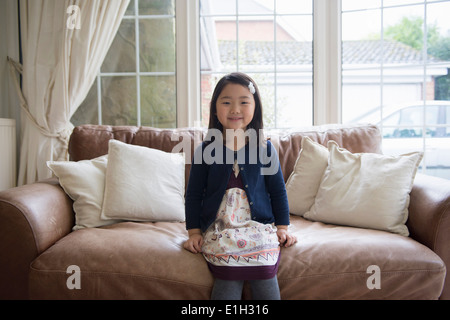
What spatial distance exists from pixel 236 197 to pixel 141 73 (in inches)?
64.3

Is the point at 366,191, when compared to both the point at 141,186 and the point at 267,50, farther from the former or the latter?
the point at 267,50

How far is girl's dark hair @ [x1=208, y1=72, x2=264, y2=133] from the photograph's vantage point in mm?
1399

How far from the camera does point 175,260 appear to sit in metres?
1.34

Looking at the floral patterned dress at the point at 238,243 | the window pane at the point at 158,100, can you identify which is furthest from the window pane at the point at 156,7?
the floral patterned dress at the point at 238,243

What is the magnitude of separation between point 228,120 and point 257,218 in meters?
0.40

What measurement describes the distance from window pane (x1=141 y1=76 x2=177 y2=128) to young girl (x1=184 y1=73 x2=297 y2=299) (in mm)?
1256

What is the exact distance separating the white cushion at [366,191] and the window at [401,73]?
0.99m

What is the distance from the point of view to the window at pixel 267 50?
2.64 metres

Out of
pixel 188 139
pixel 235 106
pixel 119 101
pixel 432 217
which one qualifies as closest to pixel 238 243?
pixel 235 106

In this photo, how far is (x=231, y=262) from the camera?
125cm

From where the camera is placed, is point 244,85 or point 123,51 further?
point 123,51

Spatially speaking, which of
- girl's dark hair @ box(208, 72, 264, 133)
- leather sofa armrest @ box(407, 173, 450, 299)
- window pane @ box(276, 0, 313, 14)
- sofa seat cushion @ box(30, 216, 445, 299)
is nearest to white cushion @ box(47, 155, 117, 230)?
sofa seat cushion @ box(30, 216, 445, 299)

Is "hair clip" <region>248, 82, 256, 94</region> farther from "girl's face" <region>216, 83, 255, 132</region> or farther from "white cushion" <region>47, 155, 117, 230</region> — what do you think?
"white cushion" <region>47, 155, 117, 230</region>
